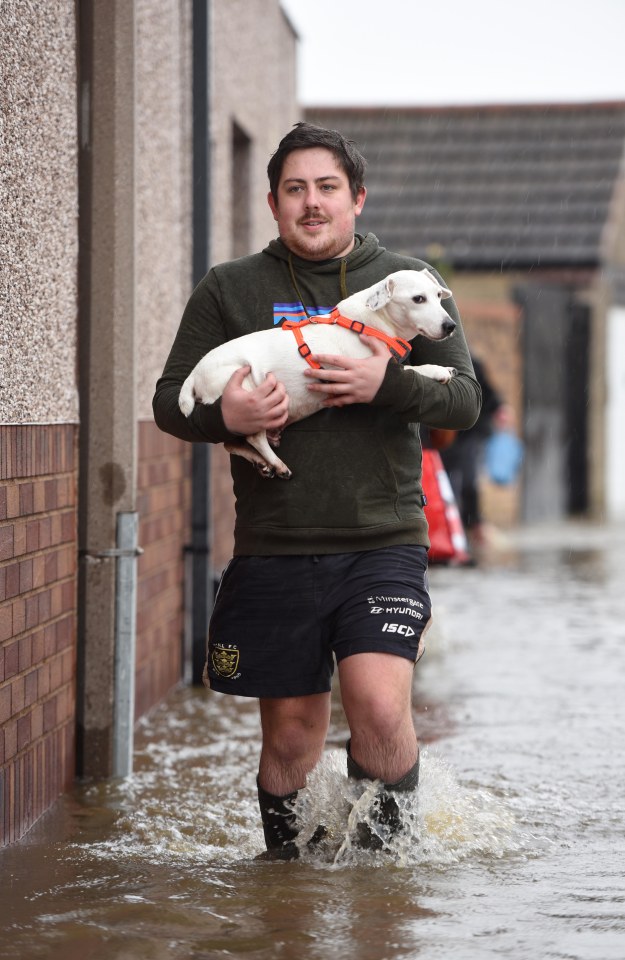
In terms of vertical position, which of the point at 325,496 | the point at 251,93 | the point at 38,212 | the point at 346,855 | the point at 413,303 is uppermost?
the point at 251,93

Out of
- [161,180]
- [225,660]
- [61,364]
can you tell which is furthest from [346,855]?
[161,180]

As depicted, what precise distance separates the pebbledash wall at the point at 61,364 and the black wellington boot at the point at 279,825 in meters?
0.83

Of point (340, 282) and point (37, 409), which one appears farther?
point (37, 409)

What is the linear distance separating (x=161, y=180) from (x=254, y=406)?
367 cm

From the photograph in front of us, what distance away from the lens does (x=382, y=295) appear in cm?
418

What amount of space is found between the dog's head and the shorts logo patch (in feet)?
3.34

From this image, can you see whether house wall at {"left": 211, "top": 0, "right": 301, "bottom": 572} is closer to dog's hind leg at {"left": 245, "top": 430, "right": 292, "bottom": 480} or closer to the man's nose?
the man's nose

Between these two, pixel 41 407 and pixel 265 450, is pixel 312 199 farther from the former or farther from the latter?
pixel 41 407

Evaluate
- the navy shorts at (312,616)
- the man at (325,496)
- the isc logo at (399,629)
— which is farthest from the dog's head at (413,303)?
the isc logo at (399,629)

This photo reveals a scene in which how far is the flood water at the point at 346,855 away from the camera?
150 inches

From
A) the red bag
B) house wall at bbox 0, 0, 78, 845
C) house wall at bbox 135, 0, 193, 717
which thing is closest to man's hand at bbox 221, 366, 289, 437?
house wall at bbox 0, 0, 78, 845

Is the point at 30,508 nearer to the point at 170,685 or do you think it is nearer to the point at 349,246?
the point at 349,246

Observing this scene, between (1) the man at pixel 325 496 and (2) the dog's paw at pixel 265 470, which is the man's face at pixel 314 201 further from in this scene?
(2) the dog's paw at pixel 265 470

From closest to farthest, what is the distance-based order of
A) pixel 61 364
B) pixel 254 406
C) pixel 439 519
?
1. pixel 254 406
2. pixel 61 364
3. pixel 439 519
